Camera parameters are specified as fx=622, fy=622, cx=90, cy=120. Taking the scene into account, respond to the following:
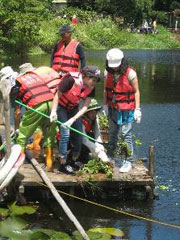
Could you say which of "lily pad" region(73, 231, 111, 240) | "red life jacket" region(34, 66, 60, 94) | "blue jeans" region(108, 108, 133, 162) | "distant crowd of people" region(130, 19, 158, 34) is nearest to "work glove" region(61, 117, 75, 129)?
"red life jacket" region(34, 66, 60, 94)

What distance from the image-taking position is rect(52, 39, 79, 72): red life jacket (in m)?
10.2

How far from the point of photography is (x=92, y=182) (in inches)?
332

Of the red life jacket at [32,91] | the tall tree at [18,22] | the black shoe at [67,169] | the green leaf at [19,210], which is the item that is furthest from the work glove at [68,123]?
the tall tree at [18,22]

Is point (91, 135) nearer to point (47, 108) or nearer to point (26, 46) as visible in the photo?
point (47, 108)

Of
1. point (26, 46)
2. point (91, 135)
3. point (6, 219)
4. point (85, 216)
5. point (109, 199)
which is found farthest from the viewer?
point (26, 46)

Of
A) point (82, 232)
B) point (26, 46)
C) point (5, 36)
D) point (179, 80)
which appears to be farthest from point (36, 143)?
point (26, 46)

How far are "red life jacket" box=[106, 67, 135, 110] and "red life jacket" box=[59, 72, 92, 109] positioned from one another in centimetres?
49

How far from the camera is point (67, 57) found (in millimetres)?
10258

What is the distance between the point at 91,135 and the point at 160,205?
5.29 feet

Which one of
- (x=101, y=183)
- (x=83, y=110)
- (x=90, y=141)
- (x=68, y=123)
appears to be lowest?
(x=101, y=183)

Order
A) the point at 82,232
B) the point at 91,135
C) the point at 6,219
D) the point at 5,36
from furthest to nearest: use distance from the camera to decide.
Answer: the point at 5,36
the point at 91,135
the point at 6,219
the point at 82,232

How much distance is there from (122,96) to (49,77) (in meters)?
1.08

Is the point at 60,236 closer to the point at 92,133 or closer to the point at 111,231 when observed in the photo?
the point at 111,231

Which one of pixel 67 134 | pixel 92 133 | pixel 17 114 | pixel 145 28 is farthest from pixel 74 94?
pixel 145 28
